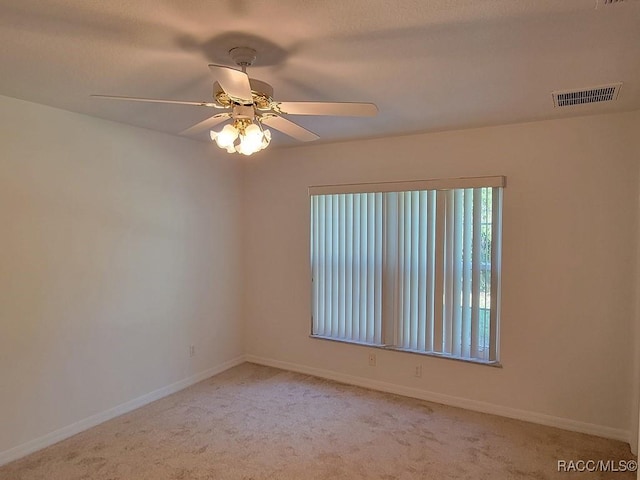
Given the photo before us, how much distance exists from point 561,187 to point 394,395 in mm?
2322

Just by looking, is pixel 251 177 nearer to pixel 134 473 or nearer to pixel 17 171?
pixel 17 171

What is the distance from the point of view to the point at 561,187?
3.18 m

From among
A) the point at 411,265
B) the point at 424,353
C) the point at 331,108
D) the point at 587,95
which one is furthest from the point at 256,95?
the point at 424,353

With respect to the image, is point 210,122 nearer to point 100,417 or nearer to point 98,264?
point 98,264

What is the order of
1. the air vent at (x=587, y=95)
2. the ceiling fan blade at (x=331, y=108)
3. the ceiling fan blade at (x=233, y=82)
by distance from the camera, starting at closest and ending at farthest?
the ceiling fan blade at (x=233, y=82) → the ceiling fan blade at (x=331, y=108) → the air vent at (x=587, y=95)

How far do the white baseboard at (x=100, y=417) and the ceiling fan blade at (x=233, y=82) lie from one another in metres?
2.85

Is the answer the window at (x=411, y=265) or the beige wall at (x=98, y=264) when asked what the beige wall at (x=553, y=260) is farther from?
the beige wall at (x=98, y=264)


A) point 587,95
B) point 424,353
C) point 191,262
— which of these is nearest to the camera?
point 587,95

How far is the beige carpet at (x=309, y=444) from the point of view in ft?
8.68

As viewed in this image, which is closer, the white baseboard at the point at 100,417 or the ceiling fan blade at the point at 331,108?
the ceiling fan blade at the point at 331,108

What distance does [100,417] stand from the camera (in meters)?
3.31

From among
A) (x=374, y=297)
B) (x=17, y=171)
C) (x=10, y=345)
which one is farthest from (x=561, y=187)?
(x=10, y=345)

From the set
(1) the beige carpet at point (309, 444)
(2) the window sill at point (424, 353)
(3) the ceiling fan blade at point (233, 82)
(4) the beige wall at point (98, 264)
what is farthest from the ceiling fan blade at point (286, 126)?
(2) the window sill at point (424, 353)

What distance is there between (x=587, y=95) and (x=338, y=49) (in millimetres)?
1741
